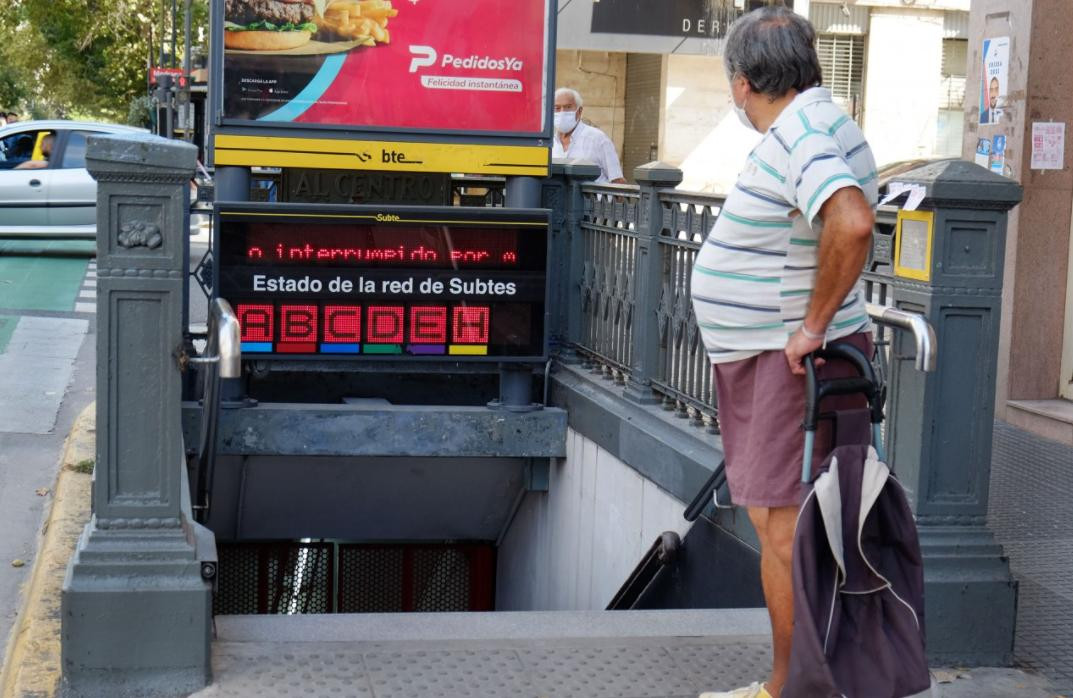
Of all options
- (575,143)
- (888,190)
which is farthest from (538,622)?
(575,143)

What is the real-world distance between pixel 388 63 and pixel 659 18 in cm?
1859

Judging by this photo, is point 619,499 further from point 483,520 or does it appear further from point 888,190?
point 888,190

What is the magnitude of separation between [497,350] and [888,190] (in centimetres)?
315

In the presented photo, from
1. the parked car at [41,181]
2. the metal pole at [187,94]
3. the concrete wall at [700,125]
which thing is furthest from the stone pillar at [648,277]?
the metal pole at [187,94]

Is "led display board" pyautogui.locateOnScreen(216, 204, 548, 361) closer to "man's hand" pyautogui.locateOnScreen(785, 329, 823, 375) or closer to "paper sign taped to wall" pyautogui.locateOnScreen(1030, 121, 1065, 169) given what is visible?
"paper sign taped to wall" pyautogui.locateOnScreen(1030, 121, 1065, 169)

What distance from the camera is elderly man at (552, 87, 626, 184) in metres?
9.70

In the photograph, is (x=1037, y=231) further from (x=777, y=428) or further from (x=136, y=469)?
(x=136, y=469)

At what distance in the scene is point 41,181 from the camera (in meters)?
18.5

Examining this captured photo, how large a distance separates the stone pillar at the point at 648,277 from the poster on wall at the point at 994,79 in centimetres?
305

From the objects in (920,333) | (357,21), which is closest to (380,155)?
(357,21)

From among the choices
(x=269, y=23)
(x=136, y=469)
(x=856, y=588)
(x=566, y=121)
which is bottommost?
(x=856, y=588)

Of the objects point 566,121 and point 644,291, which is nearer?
point 644,291

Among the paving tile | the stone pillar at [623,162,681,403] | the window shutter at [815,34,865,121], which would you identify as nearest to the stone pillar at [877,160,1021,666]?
the paving tile

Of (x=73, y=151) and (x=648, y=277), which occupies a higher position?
(x=73, y=151)
